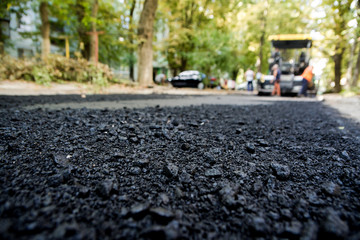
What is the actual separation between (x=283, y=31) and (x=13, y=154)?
24.8 m

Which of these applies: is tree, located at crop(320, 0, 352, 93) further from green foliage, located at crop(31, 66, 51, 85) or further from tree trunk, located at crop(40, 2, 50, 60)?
tree trunk, located at crop(40, 2, 50, 60)

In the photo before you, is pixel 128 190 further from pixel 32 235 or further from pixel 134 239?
pixel 32 235

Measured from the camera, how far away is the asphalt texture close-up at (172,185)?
95cm

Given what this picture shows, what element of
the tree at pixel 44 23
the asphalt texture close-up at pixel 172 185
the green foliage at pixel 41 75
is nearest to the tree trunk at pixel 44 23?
the tree at pixel 44 23

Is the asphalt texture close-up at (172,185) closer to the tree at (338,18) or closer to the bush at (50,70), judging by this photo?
the tree at (338,18)

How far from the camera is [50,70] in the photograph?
855cm

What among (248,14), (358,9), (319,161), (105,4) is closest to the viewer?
(319,161)

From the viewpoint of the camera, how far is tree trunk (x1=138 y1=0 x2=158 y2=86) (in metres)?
10.2

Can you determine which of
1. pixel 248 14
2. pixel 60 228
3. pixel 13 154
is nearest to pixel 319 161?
pixel 60 228

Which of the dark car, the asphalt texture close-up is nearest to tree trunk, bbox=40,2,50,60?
the dark car

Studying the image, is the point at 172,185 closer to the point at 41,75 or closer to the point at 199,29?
the point at 41,75

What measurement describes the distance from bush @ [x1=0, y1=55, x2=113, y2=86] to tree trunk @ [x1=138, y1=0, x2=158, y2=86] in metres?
2.00

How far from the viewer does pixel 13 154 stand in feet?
5.36

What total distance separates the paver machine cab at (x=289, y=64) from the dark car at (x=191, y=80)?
539 cm
